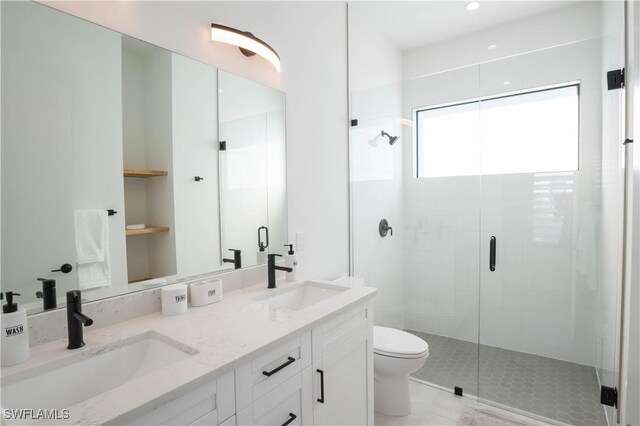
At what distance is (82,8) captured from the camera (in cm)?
113

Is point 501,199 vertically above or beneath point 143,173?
beneath

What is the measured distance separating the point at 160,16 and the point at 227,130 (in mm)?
546

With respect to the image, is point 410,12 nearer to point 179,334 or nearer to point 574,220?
point 574,220

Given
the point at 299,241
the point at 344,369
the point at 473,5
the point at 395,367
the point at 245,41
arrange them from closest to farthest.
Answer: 1. the point at 344,369
2. the point at 245,41
3. the point at 395,367
4. the point at 299,241
5. the point at 473,5

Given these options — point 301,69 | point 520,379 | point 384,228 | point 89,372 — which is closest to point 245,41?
point 301,69

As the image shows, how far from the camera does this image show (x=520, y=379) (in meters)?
2.37

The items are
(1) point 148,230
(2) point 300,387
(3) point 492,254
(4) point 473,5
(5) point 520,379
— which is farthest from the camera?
(4) point 473,5

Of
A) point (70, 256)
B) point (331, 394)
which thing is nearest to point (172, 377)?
point (70, 256)

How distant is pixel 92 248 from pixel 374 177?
2164 millimetres

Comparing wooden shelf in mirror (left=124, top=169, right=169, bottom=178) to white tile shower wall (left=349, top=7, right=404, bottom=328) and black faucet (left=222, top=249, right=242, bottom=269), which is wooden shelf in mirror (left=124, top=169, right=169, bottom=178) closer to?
black faucet (left=222, top=249, right=242, bottom=269)

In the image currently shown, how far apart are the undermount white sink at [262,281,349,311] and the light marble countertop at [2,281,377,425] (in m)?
0.14

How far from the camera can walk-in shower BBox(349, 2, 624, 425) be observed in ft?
7.07

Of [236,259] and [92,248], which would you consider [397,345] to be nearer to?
[236,259]

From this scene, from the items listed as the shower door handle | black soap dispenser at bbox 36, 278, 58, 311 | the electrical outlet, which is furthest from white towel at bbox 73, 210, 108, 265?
the shower door handle
